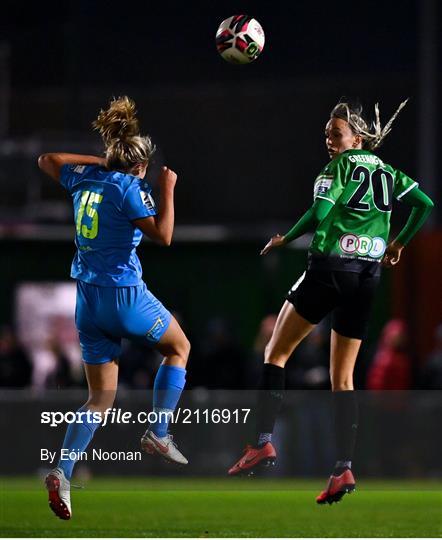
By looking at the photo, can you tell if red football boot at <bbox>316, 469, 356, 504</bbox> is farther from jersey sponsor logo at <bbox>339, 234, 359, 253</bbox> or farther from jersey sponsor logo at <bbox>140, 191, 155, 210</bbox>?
jersey sponsor logo at <bbox>140, 191, 155, 210</bbox>

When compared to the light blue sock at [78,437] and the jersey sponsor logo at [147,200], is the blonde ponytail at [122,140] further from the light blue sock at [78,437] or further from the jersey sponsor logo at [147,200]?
the light blue sock at [78,437]

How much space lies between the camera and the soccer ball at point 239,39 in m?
9.84

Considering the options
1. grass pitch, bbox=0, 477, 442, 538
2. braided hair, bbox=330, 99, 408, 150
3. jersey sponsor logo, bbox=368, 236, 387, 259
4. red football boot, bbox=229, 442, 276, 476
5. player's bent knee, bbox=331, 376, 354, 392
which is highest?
braided hair, bbox=330, 99, 408, 150

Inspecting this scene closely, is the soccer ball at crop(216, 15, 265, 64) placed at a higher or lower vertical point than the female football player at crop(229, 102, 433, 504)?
higher

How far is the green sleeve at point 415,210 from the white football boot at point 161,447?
6.87ft

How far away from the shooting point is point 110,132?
952 centimetres

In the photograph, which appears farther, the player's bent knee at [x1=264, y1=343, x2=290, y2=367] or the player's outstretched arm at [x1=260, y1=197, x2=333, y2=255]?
the player's bent knee at [x1=264, y1=343, x2=290, y2=367]

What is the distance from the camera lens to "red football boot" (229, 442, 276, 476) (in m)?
Result: 9.59

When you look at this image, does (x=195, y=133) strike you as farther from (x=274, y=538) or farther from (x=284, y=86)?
(x=274, y=538)

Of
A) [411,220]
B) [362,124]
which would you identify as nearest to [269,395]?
[411,220]

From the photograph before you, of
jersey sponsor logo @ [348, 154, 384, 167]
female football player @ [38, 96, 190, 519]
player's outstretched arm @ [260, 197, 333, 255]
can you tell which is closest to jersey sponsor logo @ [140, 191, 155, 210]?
female football player @ [38, 96, 190, 519]

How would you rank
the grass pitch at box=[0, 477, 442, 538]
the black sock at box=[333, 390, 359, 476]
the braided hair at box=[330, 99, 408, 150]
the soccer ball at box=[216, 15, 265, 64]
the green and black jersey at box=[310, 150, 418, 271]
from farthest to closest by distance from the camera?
the grass pitch at box=[0, 477, 442, 538] → the soccer ball at box=[216, 15, 265, 64] → the black sock at box=[333, 390, 359, 476] → the braided hair at box=[330, 99, 408, 150] → the green and black jersey at box=[310, 150, 418, 271]

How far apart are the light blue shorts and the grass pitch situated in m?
2.51

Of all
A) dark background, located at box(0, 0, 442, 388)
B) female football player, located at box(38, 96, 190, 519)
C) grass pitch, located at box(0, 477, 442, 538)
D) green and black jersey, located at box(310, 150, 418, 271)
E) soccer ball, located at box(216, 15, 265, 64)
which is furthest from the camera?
dark background, located at box(0, 0, 442, 388)
